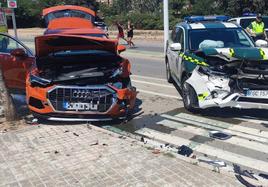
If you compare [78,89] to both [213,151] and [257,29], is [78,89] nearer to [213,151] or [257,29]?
[213,151]

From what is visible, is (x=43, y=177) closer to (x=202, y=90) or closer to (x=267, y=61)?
(x=202, y=90)

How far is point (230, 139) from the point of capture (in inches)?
281

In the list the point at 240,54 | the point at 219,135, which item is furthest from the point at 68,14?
the point at 219,135

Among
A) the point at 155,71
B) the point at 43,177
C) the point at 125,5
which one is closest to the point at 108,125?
the point at 43,177

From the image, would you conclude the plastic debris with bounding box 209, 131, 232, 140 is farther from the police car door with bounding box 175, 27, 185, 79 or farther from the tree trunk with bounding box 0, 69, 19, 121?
the tree trunk with bounding box 0, 69, 19, 121

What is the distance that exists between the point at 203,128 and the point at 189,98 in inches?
42.8

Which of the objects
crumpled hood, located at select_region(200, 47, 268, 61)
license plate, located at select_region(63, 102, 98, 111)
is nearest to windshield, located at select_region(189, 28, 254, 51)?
crumpled hood, located at select_region(200, 47, 268, 61)

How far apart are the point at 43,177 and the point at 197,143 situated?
8.36 ft

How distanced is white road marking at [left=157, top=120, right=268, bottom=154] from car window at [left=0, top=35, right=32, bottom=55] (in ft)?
13.4

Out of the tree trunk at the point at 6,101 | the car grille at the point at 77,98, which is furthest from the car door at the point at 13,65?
the car grille at the point at 77,98

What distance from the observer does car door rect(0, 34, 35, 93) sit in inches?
392

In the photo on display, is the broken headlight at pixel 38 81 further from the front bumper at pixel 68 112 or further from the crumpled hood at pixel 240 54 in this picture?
the crumpled hood at pixel 240 54

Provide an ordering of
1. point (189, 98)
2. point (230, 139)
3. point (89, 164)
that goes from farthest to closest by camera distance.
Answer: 1. point (189, 98)
2. point (230, 139)
3. point (89, 164)

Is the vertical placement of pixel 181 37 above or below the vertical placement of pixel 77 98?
above
